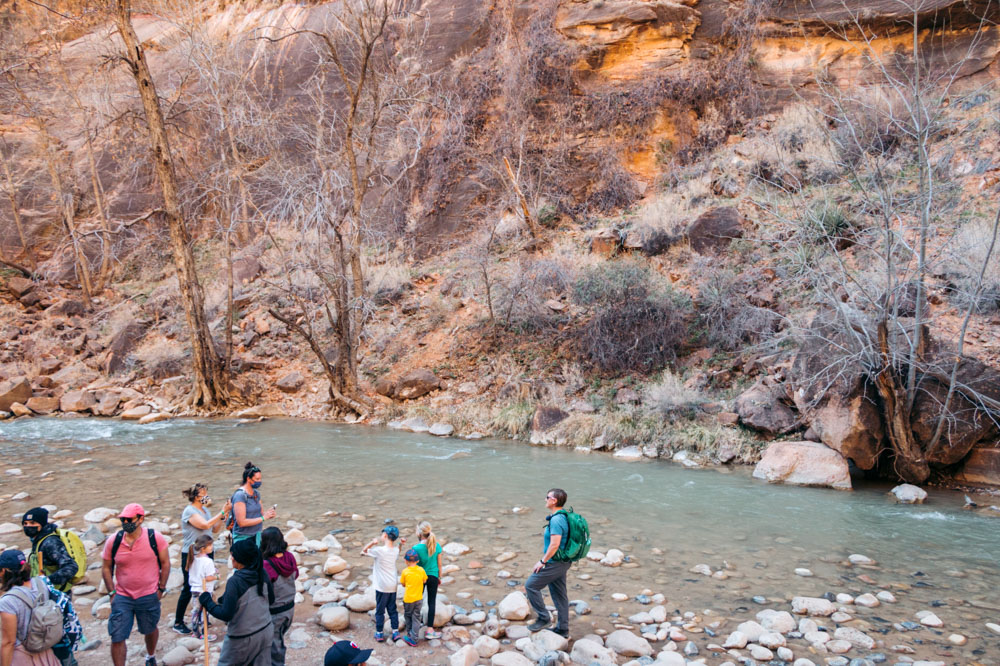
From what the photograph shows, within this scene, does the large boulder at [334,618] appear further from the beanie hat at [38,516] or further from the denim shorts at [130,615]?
the beanie hat at [38,516]

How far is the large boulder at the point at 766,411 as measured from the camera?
10.8 m

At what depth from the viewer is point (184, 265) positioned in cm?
1533

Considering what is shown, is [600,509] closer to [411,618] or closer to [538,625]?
[538,625]

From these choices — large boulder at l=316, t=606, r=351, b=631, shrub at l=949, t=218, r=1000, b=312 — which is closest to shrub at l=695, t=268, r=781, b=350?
shrub at l=949, t=218, r=1000, b=312

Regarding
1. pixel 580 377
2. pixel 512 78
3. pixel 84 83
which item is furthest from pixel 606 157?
pixel 84 83

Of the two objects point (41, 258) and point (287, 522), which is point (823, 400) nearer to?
point (287, 522)

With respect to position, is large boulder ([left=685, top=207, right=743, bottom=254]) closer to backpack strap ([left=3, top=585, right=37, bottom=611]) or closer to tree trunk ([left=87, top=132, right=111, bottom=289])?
backpack strap ([left=3, top=585, right=37, bottom=611])

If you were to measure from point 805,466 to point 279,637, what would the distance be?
858 cm

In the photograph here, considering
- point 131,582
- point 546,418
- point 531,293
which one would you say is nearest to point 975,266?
point 546,418

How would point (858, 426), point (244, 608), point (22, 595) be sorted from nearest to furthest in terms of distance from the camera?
point (22, 595) → point (244, 608) → point (858, 426)

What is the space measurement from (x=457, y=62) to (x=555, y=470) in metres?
20.0

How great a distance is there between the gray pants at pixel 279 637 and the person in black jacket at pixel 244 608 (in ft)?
1.18

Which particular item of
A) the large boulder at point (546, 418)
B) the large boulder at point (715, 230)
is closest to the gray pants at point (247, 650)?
the large boulder at point (546, 418)

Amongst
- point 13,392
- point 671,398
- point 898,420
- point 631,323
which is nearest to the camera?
point 898,420
